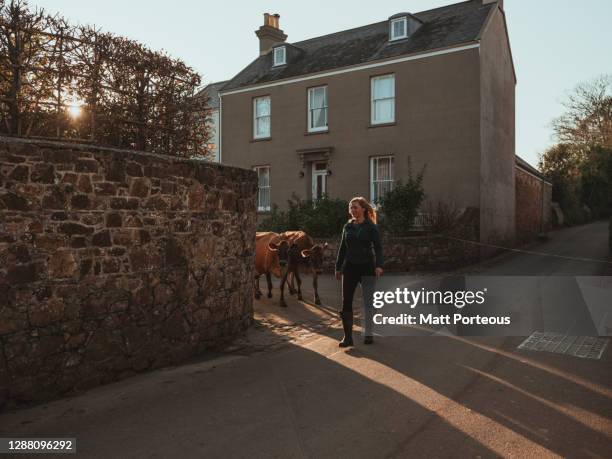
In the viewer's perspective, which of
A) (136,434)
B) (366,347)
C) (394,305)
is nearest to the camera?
(136,434)

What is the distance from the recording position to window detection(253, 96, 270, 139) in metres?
26.8

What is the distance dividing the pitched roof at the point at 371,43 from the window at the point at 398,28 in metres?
0.28

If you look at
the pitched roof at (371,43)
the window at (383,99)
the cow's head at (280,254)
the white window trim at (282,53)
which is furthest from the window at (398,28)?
the cow's head at (280,254)

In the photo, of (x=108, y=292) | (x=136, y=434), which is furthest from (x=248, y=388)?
(x=108, y=292)

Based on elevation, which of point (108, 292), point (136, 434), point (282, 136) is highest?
point (282, 136)

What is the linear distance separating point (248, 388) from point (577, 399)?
11.1 feet

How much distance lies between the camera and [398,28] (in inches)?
944

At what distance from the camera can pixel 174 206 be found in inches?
290

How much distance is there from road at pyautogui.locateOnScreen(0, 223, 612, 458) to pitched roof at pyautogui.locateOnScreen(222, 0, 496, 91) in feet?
55.6

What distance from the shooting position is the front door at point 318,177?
2517 centimetres

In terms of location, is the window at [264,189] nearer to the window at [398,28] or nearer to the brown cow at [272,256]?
the window at [398,28]

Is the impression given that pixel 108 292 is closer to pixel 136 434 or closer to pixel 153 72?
pixel 136 434

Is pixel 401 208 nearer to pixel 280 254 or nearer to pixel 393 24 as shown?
pixel 280 254

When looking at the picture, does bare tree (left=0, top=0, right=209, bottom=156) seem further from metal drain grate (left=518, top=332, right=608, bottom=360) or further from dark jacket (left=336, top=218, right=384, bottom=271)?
metal drain grate (left=518, top=332, right=608, bottom=360)
